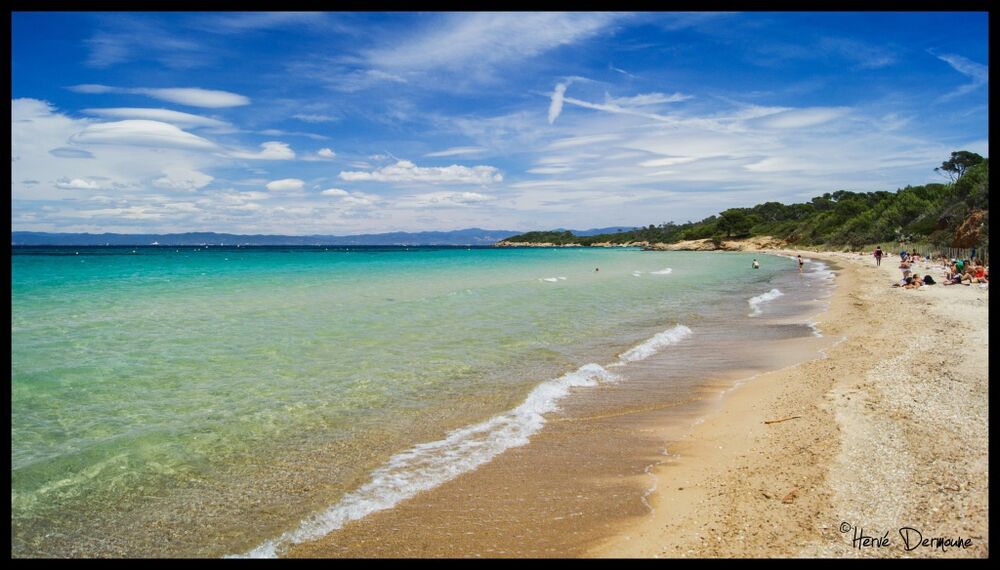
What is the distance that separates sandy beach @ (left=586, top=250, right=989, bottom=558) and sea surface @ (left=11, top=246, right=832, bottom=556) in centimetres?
254

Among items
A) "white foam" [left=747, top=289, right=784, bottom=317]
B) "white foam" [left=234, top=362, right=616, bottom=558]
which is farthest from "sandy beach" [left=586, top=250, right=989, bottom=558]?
"white foam" [left=747, top=289, right=784, bottom=317]

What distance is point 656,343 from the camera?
51.2 feet

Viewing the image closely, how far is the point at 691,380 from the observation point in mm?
11375

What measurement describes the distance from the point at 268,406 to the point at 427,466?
3989 mm

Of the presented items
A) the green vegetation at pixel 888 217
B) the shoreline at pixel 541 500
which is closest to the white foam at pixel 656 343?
the shoreline at pixel 541 500

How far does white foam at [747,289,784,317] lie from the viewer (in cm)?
2338

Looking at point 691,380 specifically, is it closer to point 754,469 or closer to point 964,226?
point 754,469

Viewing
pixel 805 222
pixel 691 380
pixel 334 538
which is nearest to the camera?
pixel 334 538

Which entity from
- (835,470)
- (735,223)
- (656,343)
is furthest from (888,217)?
(835,470)

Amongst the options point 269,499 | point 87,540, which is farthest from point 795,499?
point 87,540

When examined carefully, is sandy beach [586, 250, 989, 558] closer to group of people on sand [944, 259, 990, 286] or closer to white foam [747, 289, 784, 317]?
white foam [747, 289, 784, 317]

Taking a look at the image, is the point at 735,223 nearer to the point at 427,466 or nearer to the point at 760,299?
the point at 760,299
